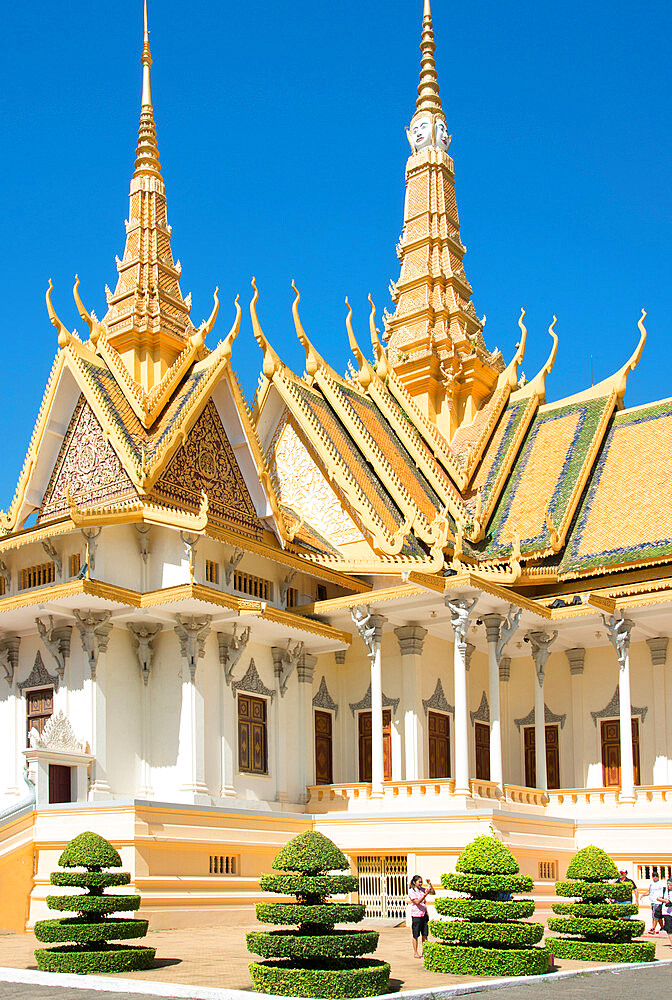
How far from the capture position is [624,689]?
68.5 ft

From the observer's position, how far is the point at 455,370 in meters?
30.0

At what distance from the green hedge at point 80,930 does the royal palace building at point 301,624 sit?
3.10 m

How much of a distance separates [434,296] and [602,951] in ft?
69.6

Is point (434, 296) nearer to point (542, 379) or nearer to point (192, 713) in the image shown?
point (542, 379)

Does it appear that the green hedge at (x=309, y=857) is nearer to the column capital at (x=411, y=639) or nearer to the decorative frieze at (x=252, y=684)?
the decorative frieze at (x=252, y=684)

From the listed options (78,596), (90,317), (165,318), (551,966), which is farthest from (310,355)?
(551,966)

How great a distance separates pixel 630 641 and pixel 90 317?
11.1 metres

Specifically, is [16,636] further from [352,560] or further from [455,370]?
[455,370]

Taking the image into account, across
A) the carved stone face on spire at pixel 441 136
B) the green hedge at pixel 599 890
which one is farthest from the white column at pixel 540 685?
the carved stone face on spire at pixel 441 136

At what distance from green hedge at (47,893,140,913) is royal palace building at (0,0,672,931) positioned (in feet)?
10.3

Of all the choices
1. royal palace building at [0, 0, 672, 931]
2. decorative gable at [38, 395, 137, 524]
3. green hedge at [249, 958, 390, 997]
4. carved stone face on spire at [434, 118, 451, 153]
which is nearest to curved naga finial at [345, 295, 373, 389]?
royal palace building at [0, 0, 672, 931]

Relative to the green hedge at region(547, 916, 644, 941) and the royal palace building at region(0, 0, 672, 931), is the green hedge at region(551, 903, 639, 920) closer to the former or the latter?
the green hedge at region(547, 916, 644, 941)

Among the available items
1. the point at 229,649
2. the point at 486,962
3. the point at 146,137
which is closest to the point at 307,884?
the point at 486,962

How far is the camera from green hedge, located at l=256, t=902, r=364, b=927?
10.1 metres
